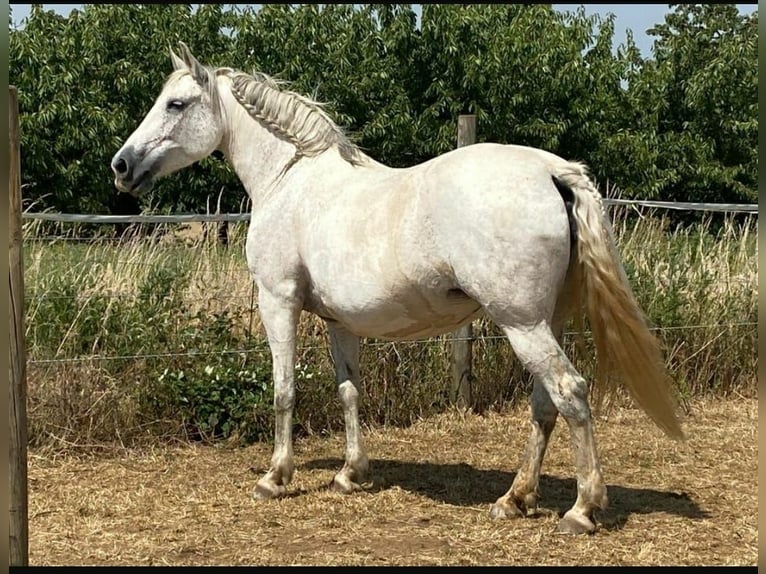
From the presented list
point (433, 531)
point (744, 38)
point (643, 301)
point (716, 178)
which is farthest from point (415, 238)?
point (744, 38)

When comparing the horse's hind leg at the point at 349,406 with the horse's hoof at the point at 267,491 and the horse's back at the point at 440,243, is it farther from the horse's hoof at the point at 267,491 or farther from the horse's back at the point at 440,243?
the horse's back at the point at 440,243

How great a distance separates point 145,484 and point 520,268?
101 inches

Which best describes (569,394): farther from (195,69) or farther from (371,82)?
(371,82)

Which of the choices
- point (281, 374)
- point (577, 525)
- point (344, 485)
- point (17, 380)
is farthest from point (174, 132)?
point (577, 525)

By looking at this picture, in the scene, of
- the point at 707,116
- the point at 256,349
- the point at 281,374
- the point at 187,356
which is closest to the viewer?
the point at 281,374

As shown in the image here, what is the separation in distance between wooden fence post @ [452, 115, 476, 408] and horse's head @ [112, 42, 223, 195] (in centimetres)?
214

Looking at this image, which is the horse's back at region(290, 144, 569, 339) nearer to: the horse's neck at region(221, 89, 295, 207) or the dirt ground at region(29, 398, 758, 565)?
the horse's neck at region(221, 89, 295, 207)

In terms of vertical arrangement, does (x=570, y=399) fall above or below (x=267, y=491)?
above

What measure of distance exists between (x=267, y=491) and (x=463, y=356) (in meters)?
2.25

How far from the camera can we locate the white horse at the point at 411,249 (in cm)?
352

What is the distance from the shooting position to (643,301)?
688 centimetres

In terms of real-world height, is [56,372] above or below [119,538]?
above

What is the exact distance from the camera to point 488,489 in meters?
4.60

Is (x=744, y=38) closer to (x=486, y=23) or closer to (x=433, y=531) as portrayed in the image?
(x=486, y=23)
